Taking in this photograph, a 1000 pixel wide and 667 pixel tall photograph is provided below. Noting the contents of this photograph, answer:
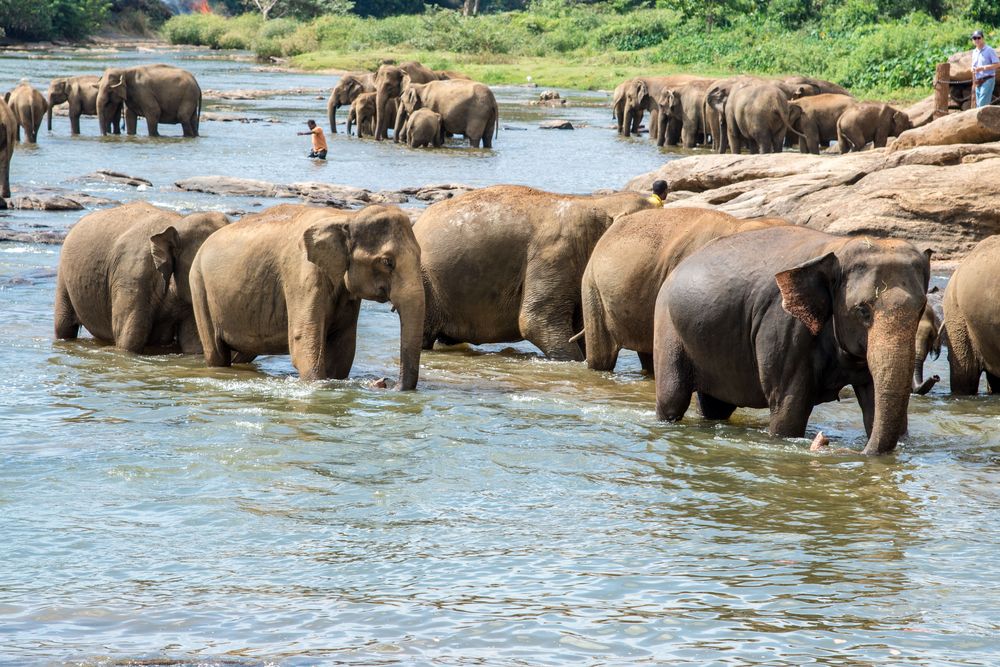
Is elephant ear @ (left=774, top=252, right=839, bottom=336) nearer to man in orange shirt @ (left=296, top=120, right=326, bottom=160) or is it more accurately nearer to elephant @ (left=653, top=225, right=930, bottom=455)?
elephant @ (left=653, top=225, right=930, bottom=455)

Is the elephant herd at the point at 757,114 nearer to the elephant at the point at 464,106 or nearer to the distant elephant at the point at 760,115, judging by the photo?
the distant elephant at the point at 760,115

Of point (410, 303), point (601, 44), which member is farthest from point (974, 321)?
point (601, 44)

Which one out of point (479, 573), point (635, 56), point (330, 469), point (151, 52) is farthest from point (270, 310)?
point (151, 52)

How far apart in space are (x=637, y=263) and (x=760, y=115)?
76.5 ft

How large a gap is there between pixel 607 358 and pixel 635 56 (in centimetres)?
5340

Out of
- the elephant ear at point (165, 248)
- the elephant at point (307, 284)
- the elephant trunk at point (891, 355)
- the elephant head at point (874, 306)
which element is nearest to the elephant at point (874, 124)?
the elephant ear at point (165, 248)

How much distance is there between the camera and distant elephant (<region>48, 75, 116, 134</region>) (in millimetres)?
35938

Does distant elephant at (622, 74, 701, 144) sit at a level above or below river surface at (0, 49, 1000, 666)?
above

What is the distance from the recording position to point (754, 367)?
822cm

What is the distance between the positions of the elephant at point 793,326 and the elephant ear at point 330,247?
2.11 metres

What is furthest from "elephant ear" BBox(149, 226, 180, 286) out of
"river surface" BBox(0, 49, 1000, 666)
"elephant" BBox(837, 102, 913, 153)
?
"elephant" BBox(837, 102, 913, 153)

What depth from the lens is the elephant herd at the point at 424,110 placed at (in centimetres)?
3519

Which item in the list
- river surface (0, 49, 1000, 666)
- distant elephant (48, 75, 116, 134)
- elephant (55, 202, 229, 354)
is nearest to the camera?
river surface (0, 49, 1000, 666)

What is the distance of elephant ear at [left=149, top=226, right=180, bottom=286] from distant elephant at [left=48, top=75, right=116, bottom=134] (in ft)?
86.0
